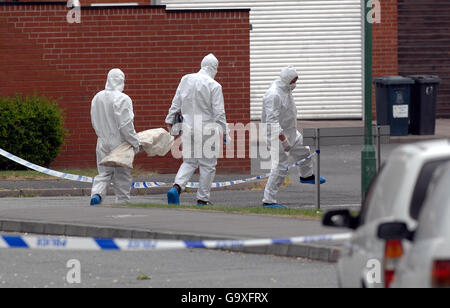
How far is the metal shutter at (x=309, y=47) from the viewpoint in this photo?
28703 millimetres

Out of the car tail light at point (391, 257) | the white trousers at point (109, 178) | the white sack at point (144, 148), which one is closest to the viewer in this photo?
the car tail light at point (391, 257)

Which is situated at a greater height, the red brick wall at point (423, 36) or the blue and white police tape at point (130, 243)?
the red brick wall at point (423, 36)

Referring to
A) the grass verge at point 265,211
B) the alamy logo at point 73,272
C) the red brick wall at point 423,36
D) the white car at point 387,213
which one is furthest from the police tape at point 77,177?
the red brick wall at point 423,36

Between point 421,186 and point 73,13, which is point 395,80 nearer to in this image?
point 73,13

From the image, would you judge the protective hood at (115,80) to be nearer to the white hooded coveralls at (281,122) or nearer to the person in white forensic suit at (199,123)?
the person in white forensic suit at (199,123)

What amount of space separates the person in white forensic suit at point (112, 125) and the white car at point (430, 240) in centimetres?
925

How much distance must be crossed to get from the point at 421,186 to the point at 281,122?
9602 mm

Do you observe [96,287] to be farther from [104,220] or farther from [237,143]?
[237,143]

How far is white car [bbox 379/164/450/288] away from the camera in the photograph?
510 centimetres

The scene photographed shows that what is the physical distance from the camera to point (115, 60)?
2108 centimetres

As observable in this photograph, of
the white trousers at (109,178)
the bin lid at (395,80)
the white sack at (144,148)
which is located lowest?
the white trousers at (109,178)

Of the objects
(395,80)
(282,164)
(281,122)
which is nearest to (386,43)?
(395,80)

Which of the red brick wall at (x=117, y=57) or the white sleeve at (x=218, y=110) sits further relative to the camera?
the red brick wall at (x=117, y=57)

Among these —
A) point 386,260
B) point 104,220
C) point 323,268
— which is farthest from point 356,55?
point 386,260
